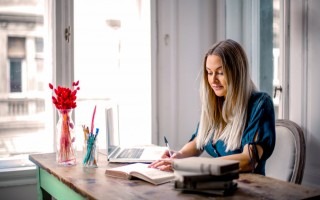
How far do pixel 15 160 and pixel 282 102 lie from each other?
1.80m

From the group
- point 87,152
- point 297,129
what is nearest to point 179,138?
point 297,129

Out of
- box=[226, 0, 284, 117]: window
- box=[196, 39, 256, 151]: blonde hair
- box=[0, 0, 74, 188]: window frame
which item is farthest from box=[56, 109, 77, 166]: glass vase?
box=[226, 0, 284, 117]: window

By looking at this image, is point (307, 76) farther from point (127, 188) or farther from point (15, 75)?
point (15, 75)

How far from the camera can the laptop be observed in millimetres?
2107

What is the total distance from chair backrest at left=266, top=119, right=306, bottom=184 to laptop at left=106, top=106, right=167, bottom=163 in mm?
667

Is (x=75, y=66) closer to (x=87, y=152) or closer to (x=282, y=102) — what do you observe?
(x=87, y=152)

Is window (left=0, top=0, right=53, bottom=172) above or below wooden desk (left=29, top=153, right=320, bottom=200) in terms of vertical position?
above

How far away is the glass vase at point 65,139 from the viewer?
6.91 feet

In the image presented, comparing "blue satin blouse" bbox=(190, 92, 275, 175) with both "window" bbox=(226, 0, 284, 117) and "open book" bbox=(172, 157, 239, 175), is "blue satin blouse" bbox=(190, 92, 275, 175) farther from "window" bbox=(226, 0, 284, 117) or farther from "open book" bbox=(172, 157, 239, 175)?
"window" bbox=(226, 0, 284, 117)

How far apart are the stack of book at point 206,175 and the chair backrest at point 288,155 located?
36.2 inches

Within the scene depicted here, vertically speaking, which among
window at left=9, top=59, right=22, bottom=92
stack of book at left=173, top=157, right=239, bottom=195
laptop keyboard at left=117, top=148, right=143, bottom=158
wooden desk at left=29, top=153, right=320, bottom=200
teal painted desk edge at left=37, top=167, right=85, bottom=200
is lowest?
teal painted desk edge at left=37, top=167, right=85, bottom=200

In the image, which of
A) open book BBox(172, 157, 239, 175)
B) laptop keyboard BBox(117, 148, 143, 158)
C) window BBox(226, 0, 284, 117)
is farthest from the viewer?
window BBox(226, 0, 284, 117)

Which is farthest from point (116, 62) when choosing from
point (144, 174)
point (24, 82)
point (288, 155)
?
point (144, 174)

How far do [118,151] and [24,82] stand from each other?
100cm
